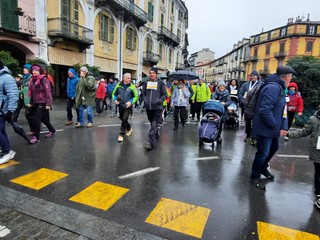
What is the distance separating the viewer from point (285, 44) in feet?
162

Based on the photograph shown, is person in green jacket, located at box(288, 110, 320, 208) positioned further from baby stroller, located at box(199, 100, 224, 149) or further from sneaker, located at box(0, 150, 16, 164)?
sneaker, located at box(0, 150, 16, 164)

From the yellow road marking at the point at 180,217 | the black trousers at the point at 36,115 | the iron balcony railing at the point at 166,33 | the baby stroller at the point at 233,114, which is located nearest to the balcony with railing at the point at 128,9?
A: the iron balcony railing at the point at 166,33

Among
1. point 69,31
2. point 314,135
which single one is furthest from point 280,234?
point 69,31

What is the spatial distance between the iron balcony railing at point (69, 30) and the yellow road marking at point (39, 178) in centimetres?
1392

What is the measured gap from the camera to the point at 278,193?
12.6 ft

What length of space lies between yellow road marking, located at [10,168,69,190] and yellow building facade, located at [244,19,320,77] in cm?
4319

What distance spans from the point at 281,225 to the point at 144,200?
5.86 feet

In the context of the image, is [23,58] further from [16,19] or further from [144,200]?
[144,200]

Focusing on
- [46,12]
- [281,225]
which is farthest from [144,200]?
[46,12]

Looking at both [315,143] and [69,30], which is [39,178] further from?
[69,30]

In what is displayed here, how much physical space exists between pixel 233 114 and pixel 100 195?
707cm

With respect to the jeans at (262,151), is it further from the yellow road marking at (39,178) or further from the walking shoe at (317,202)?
the yellow road marking at (39,178)

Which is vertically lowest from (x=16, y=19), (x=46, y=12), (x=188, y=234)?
A: (x=188, y=234)

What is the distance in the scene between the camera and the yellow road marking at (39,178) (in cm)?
373
